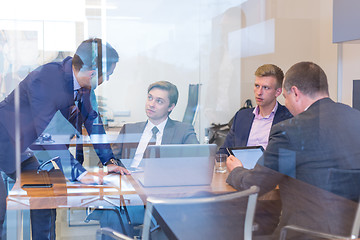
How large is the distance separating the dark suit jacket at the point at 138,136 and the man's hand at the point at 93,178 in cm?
32

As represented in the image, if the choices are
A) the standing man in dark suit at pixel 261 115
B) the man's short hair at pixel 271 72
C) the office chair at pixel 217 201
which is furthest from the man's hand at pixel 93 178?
the man's short hair at pixel 271 72

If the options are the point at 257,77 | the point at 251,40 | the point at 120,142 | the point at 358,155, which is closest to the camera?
the point at 358,155

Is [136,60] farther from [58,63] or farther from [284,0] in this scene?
[284,0]

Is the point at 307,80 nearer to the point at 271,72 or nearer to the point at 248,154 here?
the point at 248,154

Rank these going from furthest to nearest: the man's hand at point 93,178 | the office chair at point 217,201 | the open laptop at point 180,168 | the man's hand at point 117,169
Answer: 1. the man's hand at point 117,169
2. the man's hand at point 93,178
3. the open laptop at point 180,168
4. the office chair at point 217,201

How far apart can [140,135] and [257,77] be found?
1083mm

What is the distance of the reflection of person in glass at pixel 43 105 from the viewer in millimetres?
2578

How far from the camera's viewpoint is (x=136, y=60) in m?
2.97

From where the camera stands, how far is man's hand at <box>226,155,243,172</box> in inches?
88.0

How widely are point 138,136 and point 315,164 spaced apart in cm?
121

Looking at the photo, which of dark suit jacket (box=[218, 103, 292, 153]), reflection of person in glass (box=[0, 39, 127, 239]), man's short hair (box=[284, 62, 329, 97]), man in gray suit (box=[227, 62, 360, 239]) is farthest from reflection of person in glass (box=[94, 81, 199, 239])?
man's short hair (box=[284, 62, 329, 97])

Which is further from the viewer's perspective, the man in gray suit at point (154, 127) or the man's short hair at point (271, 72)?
the man's short hair at point (271, 72)

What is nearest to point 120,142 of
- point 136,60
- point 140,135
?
point 140,135

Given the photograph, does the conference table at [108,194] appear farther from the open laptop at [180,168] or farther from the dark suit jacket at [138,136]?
the dark suit jacket at [138,136]
